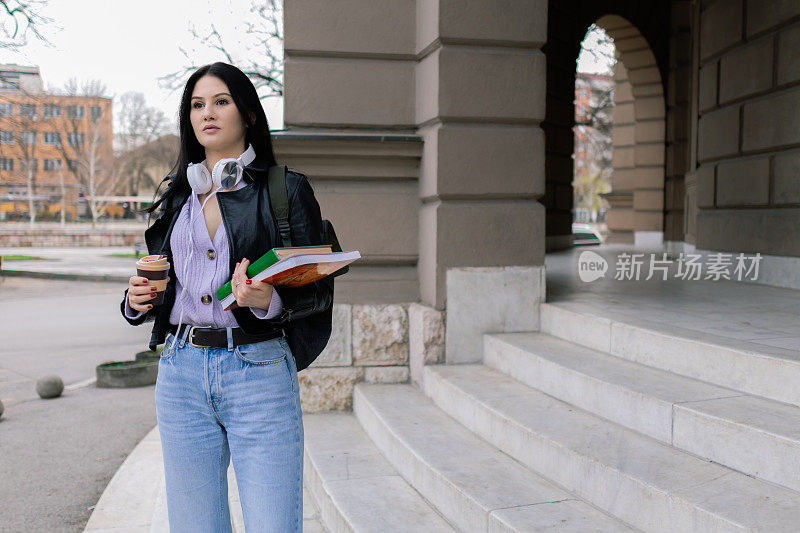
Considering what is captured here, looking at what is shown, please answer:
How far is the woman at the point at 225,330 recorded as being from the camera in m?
2.14

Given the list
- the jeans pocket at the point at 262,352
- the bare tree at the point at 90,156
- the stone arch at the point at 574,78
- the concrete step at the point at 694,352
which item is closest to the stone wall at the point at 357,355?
the concrete step at the point at 694,352

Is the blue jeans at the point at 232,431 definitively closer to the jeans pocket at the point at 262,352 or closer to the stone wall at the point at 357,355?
the jeans pocket at the point at 262,352

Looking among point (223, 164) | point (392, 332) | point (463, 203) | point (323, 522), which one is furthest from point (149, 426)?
point (223, 164)

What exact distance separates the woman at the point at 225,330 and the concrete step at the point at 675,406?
1.78 meters

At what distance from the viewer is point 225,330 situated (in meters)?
2.15

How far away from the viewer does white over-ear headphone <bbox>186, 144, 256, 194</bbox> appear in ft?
7.24

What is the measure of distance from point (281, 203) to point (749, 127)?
6701mm

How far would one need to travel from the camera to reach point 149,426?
22.1ft

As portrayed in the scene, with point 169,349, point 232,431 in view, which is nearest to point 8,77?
point 169,349

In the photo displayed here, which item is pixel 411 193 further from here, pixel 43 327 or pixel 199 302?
pixel 43 327

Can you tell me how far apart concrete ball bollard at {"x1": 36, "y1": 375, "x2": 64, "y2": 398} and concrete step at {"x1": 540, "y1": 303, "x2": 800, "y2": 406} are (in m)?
6.09

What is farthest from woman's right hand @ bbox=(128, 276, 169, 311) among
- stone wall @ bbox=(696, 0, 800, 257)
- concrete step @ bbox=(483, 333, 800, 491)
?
stone wall @ bbox=(696, 0, 800, 257)

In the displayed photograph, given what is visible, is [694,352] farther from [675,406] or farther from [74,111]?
[74,111]

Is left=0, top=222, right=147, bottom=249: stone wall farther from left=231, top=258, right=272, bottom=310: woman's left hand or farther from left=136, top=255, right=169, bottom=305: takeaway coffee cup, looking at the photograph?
left=231, top=258, right=272, bottom=310: woman's left hand
